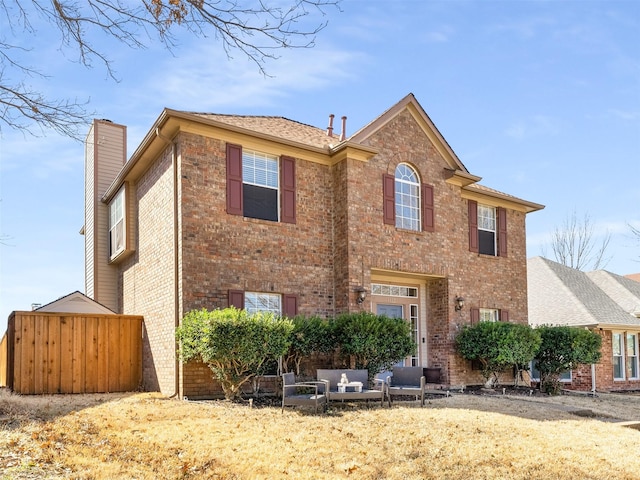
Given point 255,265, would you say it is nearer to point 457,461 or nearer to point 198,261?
point 198,261

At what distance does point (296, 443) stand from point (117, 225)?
11.3 metres

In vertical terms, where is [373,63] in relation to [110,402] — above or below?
above

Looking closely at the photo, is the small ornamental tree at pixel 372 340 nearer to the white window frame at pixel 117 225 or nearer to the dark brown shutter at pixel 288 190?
the dark brown shutter at pixel 288 190

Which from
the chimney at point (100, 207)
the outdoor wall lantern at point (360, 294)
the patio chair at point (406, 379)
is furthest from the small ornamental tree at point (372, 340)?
the chimney at point (100, 207)

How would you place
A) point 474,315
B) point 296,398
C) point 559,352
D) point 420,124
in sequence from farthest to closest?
point 474,315 → point 559,352 → point 420,124 → point 296,398

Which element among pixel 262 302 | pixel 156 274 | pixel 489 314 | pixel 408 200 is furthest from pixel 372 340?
pixel 489 314

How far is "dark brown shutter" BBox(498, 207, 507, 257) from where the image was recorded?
19.6 m

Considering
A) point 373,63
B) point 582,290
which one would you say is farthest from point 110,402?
point 582,290

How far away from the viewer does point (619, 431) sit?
11055mm

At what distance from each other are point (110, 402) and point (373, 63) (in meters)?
7.77

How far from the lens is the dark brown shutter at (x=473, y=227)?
61.3ft

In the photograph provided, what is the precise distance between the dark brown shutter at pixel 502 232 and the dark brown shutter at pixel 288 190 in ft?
Answer: 26.1

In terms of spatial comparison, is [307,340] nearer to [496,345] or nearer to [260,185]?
[260,185]

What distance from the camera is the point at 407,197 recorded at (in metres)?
16.6
